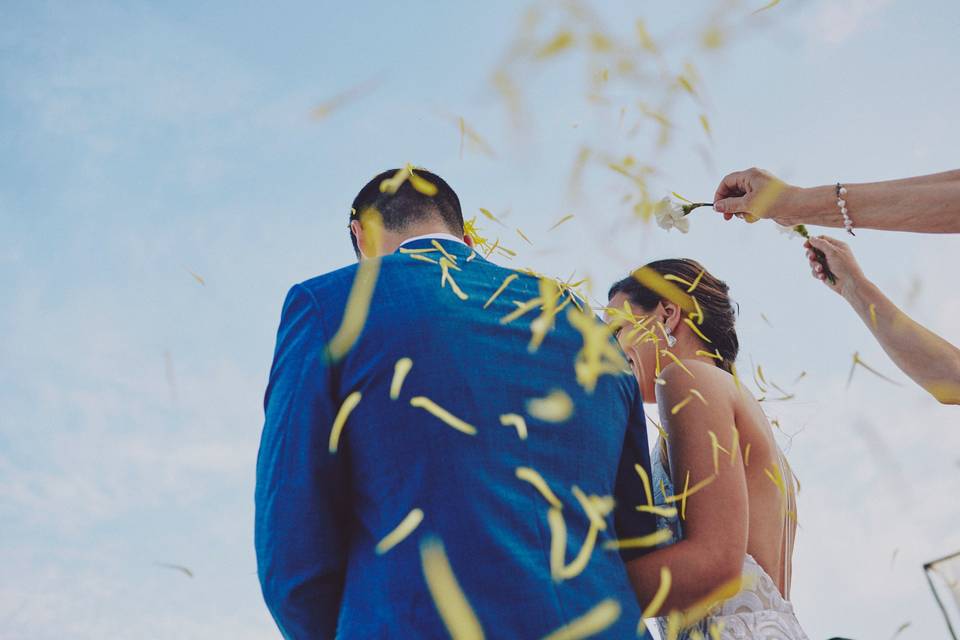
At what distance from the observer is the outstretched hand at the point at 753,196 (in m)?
2.40

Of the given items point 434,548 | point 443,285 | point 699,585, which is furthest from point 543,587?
point 443,285

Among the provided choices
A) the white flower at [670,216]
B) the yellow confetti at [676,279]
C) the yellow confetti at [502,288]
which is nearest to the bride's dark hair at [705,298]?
the yellow confetti at [676,279]

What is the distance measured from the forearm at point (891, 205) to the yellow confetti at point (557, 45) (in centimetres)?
94

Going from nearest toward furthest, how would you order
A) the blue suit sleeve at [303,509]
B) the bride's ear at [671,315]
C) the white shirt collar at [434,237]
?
the blue suit sleeve at [303,509]
the white shirt collar at [434,237]
the bride's ear at [671,315]

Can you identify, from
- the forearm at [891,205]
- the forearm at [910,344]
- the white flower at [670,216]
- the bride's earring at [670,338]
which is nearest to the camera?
the forearm at [891,205]

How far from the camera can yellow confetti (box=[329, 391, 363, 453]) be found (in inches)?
62.9

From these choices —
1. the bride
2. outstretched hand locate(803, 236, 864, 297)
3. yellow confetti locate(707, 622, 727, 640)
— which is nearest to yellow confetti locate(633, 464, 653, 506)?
the bride

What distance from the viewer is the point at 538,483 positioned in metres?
1.60

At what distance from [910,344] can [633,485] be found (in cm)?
171

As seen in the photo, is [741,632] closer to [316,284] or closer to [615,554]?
[615,554]

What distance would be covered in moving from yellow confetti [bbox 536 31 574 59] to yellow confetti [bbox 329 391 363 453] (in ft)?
2.63

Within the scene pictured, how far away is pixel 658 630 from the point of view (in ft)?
7.80

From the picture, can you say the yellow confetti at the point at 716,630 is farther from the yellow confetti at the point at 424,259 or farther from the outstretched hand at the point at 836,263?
the outstretched hand at the point at 836,263

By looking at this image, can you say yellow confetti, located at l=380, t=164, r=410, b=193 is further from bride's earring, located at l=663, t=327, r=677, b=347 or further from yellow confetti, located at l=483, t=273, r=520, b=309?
bride's earring, located at l=663, t=327, r=677, b=347
